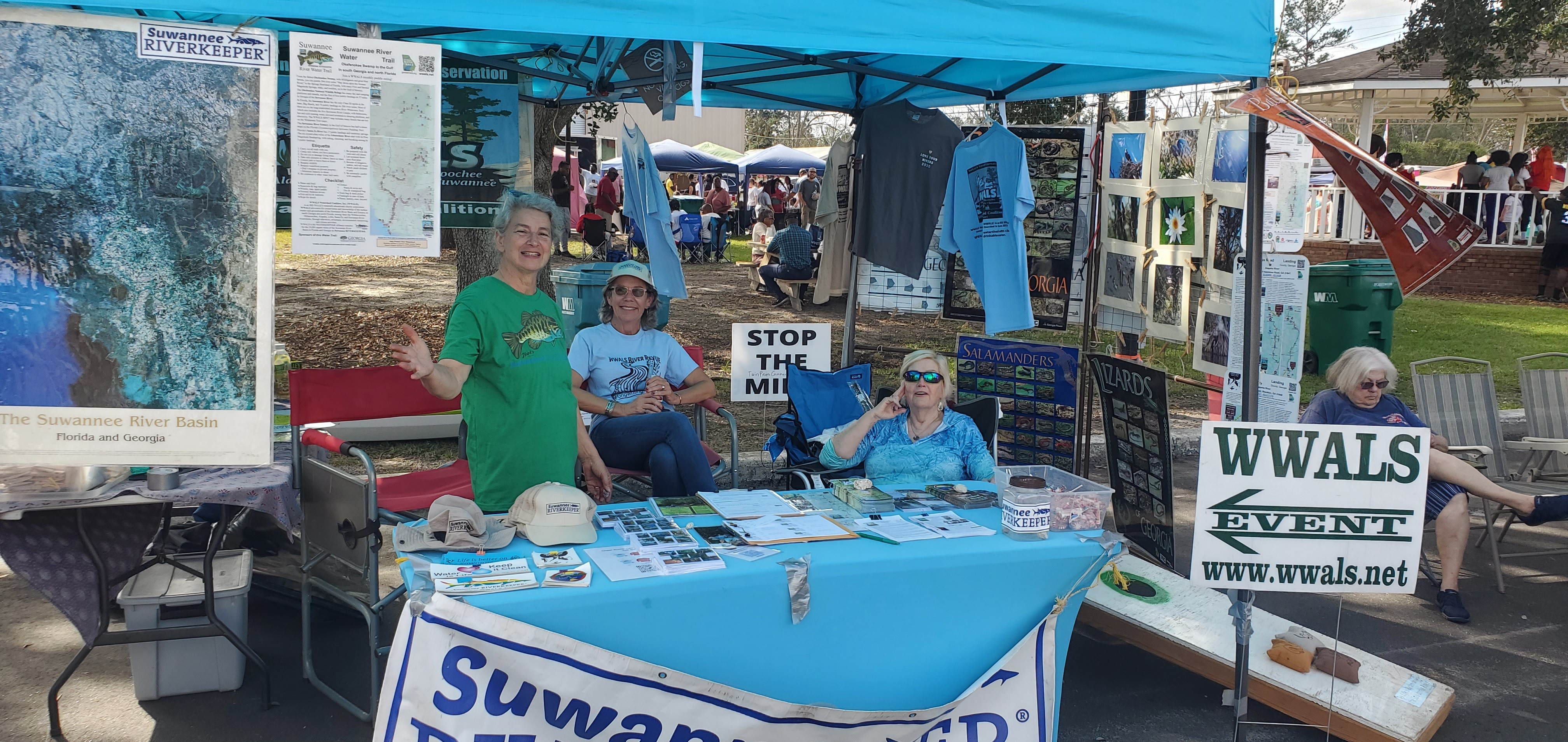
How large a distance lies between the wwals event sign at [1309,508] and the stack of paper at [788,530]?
1.01 meters

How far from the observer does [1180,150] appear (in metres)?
4.59

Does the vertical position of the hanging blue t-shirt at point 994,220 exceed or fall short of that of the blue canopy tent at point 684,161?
it falls short

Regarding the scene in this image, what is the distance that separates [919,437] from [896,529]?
102 centimetres

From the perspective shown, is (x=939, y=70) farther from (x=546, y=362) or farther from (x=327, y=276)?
(x=327, y=276)

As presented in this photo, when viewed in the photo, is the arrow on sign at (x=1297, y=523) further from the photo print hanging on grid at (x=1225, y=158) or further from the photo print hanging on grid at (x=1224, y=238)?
the photo print hanging on grid at (x=1225, y=158)

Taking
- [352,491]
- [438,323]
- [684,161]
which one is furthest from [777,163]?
[352,491]

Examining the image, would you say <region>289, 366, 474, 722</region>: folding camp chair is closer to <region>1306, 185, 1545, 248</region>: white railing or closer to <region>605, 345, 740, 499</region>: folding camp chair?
<region>605, 345, 740, 499</region>: folding camp chair

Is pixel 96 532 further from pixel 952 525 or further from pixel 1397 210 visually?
pixel 1397 210

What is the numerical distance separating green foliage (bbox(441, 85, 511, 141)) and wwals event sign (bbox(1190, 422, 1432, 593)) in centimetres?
389

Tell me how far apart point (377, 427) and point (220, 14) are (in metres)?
4.15

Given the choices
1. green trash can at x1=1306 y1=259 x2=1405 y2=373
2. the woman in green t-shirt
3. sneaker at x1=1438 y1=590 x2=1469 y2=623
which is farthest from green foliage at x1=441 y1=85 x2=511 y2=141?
green trash can at x1=1306 y1=259 x2=1405 y2=373

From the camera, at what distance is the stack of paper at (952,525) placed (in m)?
2.84

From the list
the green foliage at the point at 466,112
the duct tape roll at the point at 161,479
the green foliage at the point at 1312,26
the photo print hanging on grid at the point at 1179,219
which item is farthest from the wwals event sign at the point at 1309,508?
the green foliage at the point at 1312,26

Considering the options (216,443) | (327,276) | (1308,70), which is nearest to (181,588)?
(216,443)
